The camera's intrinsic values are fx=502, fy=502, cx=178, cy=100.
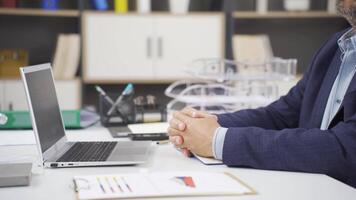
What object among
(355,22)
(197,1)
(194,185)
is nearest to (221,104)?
(355,22)

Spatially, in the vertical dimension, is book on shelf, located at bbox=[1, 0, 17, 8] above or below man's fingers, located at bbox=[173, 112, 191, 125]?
above

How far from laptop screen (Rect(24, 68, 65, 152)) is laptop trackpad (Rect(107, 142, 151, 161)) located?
6.8 inches

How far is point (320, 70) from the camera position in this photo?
1642 mm

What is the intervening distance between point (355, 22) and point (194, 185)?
687 millimetres

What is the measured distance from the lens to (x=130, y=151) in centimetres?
141

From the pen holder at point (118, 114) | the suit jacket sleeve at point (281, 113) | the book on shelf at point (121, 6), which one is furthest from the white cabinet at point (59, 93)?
the suit jacket sleeve at point (281, 113)

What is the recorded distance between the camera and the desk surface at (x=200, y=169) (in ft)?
3.40

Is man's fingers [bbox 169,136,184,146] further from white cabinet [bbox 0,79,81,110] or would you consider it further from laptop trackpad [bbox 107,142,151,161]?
white cabinet [bbox 0,79,81,110]

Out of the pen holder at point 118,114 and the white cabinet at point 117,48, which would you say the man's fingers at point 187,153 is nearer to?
the pen holder at point 118,114

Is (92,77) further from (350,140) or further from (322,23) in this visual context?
(350,140)

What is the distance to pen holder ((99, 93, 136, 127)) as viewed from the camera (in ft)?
6.40

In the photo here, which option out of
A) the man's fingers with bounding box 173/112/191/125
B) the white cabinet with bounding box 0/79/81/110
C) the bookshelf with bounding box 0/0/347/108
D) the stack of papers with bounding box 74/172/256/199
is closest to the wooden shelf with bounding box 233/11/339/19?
the bookshelf with bounding box 0/0/347/108

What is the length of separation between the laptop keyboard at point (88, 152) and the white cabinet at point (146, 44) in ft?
6.38

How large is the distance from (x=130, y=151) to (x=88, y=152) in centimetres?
12
